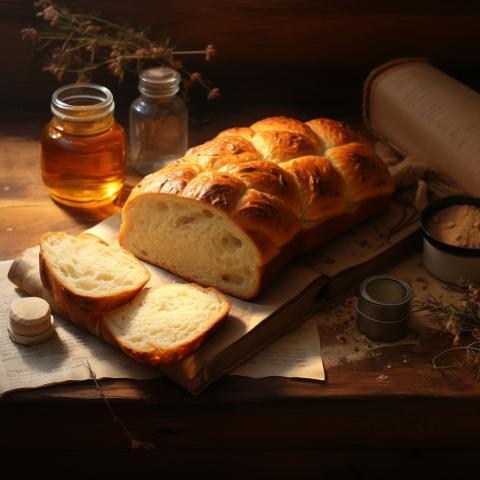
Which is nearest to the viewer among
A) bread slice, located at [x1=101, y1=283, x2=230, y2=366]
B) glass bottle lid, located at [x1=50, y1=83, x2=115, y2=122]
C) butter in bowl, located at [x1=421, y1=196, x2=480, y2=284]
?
bread slice, located at [x1=101, y1=283, x2=230, y2=366]

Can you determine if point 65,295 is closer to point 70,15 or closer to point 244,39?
point 70,15

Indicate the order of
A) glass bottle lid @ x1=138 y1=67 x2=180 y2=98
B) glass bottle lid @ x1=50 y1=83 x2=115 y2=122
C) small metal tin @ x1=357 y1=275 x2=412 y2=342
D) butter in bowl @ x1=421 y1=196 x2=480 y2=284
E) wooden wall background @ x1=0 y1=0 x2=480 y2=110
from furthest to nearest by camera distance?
1. wooden wall background @ x1=0 y1=0 x2=480 y2=110
2. glass bottle lid @ x1=138 y1=67 x2=180 y2=98
3. glass bottle lid @ x1=50 y1=83 x2=115 y2=122
4. butter in bowl @ x1=421 y1=196 x2=480 y2=284
5. small metal tin @ x1=357 y1=275 x2=412 y2=342

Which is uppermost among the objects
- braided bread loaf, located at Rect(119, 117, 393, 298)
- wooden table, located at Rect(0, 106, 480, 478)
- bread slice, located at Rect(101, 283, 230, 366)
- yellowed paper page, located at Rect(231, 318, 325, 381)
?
braided bread loaf, located at Rect(119, 117, 393, 298)

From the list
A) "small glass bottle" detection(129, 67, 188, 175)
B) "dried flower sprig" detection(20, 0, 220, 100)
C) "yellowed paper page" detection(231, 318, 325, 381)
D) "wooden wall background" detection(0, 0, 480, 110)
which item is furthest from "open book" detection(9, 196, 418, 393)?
"wooden wall background" detection(0, 0, 480, 110)

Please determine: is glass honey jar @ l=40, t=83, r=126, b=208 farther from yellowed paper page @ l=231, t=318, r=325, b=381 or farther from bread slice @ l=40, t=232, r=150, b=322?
yellowed paper page @ l=231, t=318, r=325, b=381

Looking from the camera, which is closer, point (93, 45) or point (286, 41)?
point (93, 45)

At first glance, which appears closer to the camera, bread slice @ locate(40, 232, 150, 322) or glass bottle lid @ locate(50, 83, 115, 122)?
bread slice @ locate(40, 232, 150, 322)

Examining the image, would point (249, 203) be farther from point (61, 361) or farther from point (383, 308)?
point (61, 361)

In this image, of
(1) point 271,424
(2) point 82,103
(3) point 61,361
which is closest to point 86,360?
(3) point 61,361

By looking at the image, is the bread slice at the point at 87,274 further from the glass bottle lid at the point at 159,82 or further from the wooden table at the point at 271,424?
the glass bottle lid at the point at 159,82
